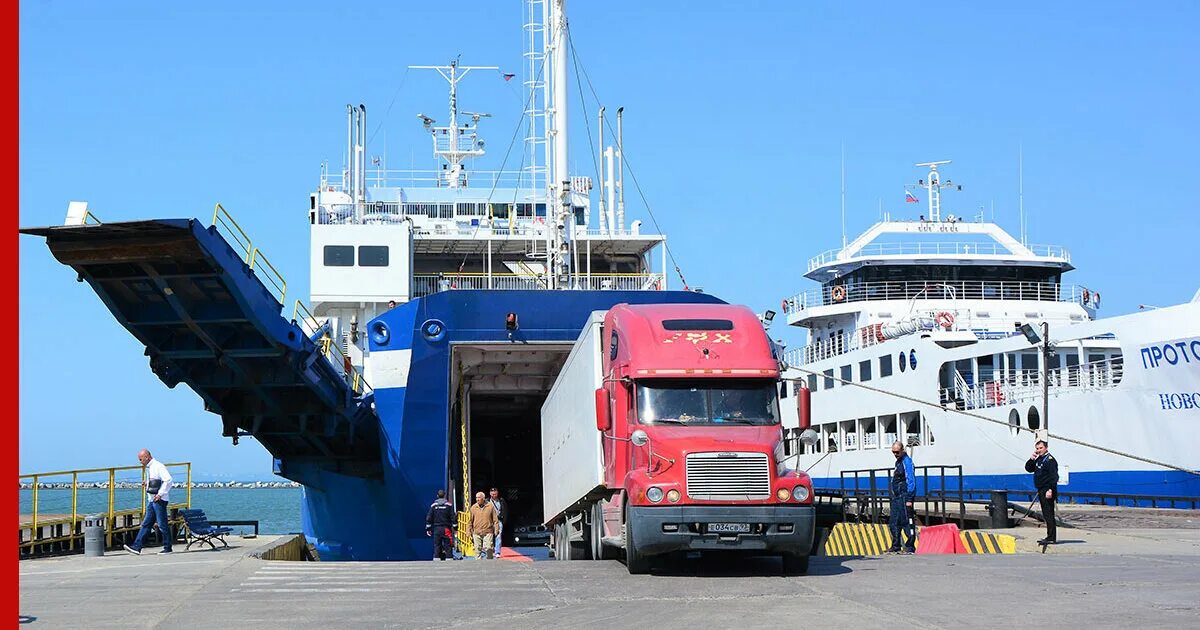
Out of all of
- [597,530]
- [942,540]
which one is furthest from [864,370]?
[597,530]

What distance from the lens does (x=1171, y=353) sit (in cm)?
2869

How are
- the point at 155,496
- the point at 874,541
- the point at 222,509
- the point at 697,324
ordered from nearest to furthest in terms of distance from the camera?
the point at 697,324, the point at 155,496, the point at 874,541, the point at 222,509

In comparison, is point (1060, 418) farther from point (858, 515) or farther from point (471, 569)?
point (471, 569)

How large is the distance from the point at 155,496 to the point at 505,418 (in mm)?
17024

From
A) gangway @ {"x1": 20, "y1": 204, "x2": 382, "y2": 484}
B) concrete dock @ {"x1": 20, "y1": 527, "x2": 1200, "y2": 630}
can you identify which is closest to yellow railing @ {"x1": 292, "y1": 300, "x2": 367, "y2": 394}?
gangway @ {"x1": 20, "y1": 204, "x2": 382, "y2": 484}

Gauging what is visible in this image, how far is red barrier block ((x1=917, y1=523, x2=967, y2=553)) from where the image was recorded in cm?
1905

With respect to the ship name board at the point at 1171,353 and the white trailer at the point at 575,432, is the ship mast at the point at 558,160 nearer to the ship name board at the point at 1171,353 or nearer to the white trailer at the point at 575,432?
the white trailer at the point at 575,432

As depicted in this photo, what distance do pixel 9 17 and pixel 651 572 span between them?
1192cm

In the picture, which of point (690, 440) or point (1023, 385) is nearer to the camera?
point (690, 440)

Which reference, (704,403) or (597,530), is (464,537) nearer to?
(597,530)

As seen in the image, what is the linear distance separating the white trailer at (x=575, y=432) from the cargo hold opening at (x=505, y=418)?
13.2ft

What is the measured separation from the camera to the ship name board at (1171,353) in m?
27.9

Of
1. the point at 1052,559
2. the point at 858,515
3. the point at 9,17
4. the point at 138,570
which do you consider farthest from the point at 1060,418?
the point at 9,17

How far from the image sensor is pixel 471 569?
14891 mm
